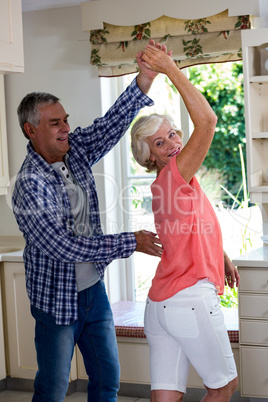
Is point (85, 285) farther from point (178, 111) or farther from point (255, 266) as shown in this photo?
point (178, 111)

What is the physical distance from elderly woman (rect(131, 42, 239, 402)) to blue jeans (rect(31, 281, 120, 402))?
1.11ft

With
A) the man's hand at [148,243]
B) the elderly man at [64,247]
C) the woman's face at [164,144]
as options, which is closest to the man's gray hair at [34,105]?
the elderly man at [64,247]

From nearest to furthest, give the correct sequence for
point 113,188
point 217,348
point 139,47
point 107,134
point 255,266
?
point 217,348
point 107,134
point 255,266
point 139,47
point 113,188

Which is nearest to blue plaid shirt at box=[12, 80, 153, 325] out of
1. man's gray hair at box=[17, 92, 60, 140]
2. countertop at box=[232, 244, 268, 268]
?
man's gray hair at box=[17, 92, 60, 140]

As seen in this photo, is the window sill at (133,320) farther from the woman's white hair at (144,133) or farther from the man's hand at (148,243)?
the woman's white hair at (144,133)

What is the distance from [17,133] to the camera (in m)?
4.16

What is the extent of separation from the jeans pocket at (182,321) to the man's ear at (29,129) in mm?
906

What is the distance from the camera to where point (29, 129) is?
8.05 feet

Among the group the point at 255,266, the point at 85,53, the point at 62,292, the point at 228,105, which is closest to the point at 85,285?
the point at 62,292

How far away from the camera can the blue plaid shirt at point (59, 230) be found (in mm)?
2266

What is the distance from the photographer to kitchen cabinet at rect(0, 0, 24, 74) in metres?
3.02

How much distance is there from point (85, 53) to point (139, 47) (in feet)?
1.34

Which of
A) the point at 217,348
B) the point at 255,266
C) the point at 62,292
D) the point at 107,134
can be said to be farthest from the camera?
the point at 255,266

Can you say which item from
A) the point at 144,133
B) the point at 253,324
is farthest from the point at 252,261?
the point at 144,133
